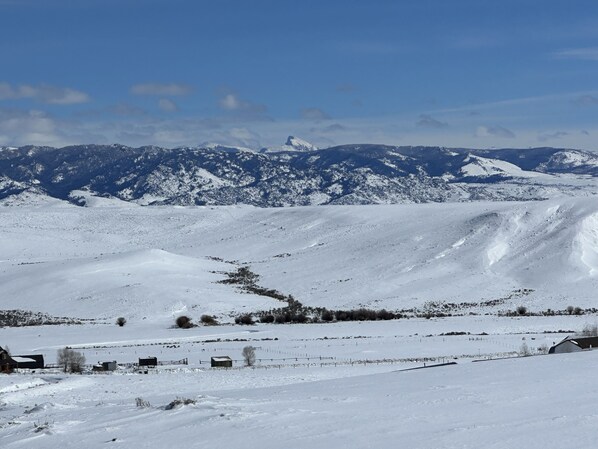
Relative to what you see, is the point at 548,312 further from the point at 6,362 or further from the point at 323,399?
the point at 323,399

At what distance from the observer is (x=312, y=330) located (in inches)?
2559

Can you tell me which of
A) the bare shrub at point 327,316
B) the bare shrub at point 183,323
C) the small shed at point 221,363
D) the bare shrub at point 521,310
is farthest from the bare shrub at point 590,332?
the bare shrub at point 183,323

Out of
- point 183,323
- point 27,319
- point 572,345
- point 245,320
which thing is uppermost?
point 27,319

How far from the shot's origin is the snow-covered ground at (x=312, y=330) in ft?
80.4

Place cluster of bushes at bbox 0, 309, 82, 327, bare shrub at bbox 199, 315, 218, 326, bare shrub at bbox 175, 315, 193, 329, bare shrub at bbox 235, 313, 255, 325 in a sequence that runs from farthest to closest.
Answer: cluster of bushes at bbox 0, 309, 82, 327
bare shrub at bbox 199, 315, 218, 326
bare shrub at bbox 235, 313, 255, 325
bare shrub at bbox 175, 315, 193, 329

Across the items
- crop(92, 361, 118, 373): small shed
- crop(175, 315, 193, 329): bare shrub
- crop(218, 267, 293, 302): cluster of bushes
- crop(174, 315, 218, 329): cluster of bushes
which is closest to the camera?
crop(92, 361, 118, 373): small shed

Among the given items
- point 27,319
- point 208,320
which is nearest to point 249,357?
point 208,320

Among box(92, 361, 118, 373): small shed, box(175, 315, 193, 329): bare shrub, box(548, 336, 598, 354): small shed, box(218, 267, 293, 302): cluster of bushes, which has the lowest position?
box(92, 361, 118, 373): small shed

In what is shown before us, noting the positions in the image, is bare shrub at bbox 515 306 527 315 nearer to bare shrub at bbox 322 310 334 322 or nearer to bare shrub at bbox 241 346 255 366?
bare shrub at bbox 322 310 334 322

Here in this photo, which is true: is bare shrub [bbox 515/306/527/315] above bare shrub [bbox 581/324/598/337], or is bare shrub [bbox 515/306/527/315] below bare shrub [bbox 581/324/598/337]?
above

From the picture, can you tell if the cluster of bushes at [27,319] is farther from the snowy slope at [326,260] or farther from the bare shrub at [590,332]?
the bare shrub at [590,332]

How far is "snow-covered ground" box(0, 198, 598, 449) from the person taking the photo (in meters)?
24.5

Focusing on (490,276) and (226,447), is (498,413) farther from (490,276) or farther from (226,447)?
(490,276)

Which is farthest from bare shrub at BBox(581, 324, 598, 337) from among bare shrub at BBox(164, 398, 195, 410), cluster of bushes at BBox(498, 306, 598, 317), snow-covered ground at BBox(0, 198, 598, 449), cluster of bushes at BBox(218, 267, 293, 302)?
cluster of bushes at BBox(218, 267, 293, 302)
